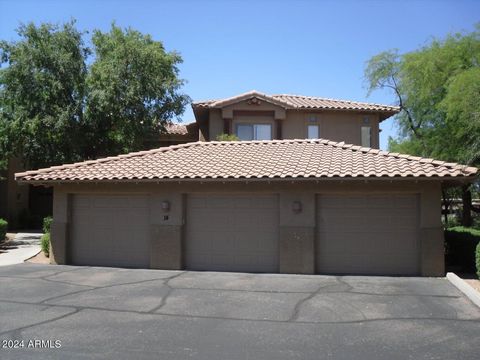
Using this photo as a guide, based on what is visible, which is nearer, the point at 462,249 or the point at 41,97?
the point at 462,249

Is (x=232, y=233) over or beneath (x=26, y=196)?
beneath

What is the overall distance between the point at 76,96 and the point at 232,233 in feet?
45.3

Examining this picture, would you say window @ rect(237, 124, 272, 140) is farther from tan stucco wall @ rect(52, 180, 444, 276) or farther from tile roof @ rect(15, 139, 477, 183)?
tan stucco wall @ rect(52, 180, 444, 276)

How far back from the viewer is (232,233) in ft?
46.3

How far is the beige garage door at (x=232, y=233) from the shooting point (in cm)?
1392

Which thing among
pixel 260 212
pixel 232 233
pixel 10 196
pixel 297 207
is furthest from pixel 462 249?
pixel 10 196

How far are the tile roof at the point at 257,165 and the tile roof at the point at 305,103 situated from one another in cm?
651

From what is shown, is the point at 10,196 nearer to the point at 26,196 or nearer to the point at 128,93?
the point at 26,196

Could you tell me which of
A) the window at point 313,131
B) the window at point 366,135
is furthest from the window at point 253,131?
the window at point 366,135

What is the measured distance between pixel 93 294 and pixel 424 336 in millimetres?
6726

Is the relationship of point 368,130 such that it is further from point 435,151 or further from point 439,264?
point 439,264

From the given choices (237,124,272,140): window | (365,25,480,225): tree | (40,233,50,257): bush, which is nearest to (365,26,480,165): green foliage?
(365,25,480,225): tree

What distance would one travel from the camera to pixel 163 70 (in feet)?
80.7

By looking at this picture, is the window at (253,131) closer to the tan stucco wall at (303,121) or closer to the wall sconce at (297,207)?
the tan stucco wall at (303,121)
